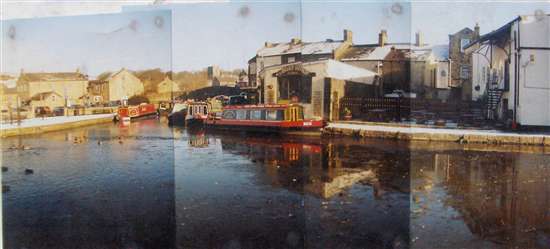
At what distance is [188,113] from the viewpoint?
175 inches

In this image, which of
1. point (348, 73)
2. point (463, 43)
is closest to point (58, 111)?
point (348, 73)

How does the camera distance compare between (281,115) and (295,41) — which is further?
(281,115)

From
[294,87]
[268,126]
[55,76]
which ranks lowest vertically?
[268,126]

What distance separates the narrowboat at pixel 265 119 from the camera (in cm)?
436

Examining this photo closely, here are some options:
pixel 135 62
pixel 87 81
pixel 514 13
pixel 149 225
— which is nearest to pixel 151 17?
pixel 135 62

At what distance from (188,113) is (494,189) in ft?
10.3

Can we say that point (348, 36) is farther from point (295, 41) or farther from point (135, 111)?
point (135, 111)

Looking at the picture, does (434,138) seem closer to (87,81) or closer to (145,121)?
(145,121)

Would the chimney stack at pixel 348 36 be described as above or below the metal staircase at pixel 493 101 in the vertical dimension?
above

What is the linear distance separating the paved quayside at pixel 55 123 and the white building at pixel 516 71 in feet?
14.1

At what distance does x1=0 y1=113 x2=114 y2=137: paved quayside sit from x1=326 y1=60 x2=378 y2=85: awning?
2.19 meters

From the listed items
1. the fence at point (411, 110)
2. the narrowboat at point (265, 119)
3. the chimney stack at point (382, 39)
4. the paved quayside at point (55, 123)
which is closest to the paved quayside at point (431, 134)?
the fence at point (411, 110)

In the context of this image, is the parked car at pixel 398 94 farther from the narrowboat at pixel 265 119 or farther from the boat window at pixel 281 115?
the boat window at pixel 281 115

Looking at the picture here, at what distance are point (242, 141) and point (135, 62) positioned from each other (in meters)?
1.34
